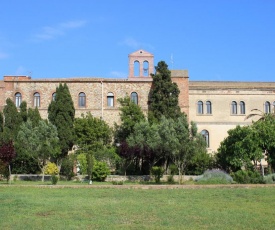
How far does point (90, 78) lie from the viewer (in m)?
42.4

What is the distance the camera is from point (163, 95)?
1540 inches

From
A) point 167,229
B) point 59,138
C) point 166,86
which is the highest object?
point 166,86

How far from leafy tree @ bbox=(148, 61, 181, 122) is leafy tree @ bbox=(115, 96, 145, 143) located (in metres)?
1.13

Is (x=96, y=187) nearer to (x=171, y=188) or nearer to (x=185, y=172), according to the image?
(x=171, y=188)

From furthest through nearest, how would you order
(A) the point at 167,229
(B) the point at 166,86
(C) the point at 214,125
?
(C) the point at 214,125 < (B) the point at 166,86 < (A) the point at 167,229

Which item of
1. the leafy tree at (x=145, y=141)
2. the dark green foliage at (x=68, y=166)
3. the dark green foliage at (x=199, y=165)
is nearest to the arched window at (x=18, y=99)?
the dark green foliage at (x=68, y=166)

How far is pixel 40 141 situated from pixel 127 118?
817 centimetres

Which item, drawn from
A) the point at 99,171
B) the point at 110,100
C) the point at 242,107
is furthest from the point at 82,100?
the point at 242,107

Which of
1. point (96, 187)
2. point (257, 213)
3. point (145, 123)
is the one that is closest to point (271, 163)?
point (145, 123)

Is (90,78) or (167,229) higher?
(90,78)

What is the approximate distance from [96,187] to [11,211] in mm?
9794

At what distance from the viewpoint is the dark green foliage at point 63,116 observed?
36469 millimetres

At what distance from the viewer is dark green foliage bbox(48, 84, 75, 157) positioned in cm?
3647

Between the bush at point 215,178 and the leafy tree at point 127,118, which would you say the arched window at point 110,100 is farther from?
the bush at point 215,178
